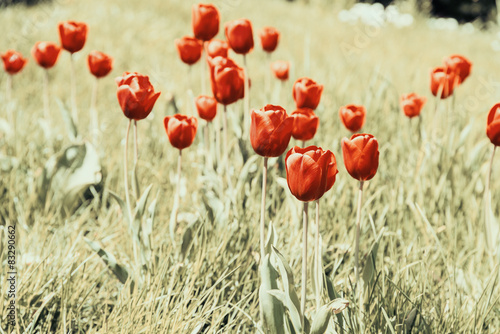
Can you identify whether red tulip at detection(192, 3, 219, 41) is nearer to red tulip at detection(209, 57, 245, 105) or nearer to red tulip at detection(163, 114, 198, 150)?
red tulip at detection(209, 57, 245, 105)

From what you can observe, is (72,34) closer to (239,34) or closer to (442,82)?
(239,34)

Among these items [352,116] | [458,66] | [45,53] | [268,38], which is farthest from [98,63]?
[458,66]

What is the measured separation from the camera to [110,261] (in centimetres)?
121

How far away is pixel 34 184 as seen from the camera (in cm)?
170

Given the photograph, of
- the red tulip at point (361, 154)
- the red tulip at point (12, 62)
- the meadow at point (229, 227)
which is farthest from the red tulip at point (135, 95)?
the red tulip at point (12, 62)

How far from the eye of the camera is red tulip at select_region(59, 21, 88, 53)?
1.60 metres

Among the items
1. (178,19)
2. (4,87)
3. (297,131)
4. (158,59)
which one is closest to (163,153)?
(297,131)

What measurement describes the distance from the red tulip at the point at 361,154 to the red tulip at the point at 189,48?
78 cm

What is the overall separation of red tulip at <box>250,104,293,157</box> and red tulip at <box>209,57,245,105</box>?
305 mm

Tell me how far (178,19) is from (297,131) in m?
3.73

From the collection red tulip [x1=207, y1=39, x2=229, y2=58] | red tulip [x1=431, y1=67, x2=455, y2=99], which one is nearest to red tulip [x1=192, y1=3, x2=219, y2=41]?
red tulip [x1=207, y1=39, x2=229, y2=58]

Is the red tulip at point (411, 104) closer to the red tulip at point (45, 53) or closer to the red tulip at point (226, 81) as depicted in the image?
the red tulip at point (226, 81)

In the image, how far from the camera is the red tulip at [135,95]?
3.74ft

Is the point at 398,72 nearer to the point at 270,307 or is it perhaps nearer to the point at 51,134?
the point at 51,134
